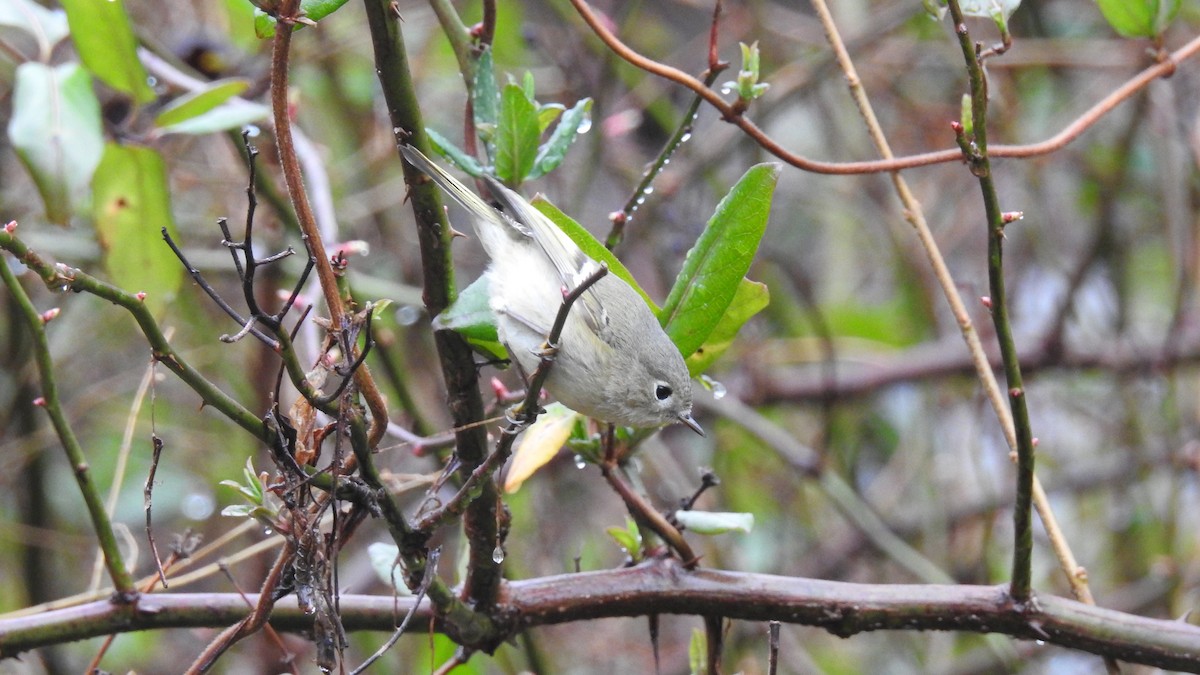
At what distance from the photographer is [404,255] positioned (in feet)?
13.4

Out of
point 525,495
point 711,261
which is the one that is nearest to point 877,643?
point 525,495

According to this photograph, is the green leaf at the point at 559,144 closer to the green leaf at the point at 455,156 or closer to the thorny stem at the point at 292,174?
the green leaf at the point at 455,156

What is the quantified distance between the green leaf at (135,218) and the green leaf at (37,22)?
0.73 feet

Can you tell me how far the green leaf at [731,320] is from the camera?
162 centimetres

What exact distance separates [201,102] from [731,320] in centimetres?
116

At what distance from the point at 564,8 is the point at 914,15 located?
1.38m

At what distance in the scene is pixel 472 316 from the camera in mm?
1405

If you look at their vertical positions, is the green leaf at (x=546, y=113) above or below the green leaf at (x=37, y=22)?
below

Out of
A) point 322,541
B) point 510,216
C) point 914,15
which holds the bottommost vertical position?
point 322,541

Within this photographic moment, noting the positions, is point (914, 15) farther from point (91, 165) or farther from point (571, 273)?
point (91, 165)

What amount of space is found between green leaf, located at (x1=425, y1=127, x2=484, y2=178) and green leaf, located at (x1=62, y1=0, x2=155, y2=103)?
2.80 ft

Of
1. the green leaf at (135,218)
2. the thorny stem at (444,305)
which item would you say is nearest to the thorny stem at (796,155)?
the thorny stem at (444,305)

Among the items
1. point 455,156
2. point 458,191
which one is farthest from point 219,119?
point 455,156

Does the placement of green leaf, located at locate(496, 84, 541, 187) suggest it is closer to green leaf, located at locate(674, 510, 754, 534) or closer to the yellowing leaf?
the yellowing leaf
